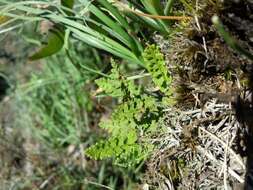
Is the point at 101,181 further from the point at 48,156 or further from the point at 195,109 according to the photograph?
the point at 195,109

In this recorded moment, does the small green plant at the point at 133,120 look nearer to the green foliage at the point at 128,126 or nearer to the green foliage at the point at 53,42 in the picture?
the green foliage at the point at 128,126

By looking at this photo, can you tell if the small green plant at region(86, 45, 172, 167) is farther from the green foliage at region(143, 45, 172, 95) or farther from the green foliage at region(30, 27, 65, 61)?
the green foliage at region(30, 27, 65, 61)

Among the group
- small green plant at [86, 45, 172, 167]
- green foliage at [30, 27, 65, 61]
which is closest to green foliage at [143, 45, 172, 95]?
small green plant at [86, 45, 172, 167]

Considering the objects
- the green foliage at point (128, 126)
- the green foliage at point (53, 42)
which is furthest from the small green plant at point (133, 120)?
the green foliage at point (53, 42)

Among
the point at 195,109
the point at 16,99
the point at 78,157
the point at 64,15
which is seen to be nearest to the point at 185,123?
the point at 195,109

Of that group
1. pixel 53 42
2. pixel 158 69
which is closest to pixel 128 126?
pixel 158 69

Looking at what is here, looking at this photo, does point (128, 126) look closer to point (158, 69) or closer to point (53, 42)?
point (158, 69)
